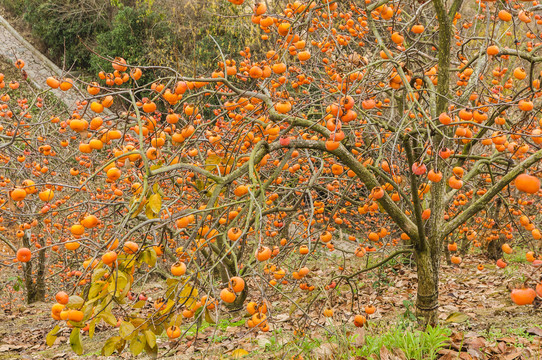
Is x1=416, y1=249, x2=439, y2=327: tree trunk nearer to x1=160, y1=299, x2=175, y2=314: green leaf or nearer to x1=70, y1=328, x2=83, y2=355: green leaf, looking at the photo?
x1=160, y1=299, x2=175, y2=314: green leaf

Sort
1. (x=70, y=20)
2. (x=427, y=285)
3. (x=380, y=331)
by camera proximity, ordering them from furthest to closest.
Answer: (x=70, y=20)
(x=427, y=285)
(x=380, y=331)

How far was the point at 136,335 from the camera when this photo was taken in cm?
194

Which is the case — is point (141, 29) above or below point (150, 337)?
above

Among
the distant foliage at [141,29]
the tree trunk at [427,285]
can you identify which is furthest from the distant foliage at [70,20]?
the tree trunk at [427,285]

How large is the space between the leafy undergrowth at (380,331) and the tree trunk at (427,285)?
152 mm

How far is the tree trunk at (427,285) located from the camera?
3221 millimetres

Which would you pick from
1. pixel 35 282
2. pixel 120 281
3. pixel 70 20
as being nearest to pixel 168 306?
pixel 120 281

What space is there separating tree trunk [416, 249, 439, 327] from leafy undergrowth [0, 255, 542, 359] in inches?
6.0

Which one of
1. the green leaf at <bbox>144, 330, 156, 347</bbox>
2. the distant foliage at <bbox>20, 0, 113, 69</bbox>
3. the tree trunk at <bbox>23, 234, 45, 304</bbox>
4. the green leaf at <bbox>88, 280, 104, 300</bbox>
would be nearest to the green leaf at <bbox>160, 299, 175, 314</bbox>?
the green leaf at <bbox>144, 330, 156, 347</bbox>

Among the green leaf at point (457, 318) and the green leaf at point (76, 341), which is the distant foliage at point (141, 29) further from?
the green leaf at point (76, 341)

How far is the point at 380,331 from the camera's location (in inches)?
121

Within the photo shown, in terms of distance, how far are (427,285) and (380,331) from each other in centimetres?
54

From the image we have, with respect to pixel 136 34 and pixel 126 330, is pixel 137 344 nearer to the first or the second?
pixel 126 330

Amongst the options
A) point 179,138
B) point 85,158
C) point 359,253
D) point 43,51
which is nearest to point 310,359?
point 359,253
